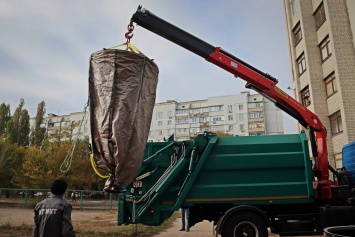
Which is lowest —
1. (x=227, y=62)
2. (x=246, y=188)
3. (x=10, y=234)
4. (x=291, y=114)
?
(x=10, y=234)

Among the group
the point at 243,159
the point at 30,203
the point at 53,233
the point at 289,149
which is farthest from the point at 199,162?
the point at 30,203

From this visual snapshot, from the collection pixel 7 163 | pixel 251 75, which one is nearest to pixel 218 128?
pixel 7 163

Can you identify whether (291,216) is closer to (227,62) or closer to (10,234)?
(227,62)

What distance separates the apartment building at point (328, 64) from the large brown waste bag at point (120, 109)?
1698 centimetres

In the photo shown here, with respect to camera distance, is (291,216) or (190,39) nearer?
(291,216)

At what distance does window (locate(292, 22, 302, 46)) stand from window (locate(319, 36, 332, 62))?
245cm

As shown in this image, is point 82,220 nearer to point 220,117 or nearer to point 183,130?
point 220,117

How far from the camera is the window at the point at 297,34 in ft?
77.5

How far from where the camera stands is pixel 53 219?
143 inches

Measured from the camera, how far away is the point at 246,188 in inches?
277

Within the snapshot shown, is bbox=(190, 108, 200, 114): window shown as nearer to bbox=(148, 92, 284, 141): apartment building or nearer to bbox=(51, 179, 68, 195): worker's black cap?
bbox=(148, 92, 284, 141): apartment building

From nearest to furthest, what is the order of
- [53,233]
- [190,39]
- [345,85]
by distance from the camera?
[53,233] → [190,39] → [345,85]

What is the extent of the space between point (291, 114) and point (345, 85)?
12.4 meters

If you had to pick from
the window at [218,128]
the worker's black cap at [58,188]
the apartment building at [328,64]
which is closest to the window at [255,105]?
the window at [218,128]
